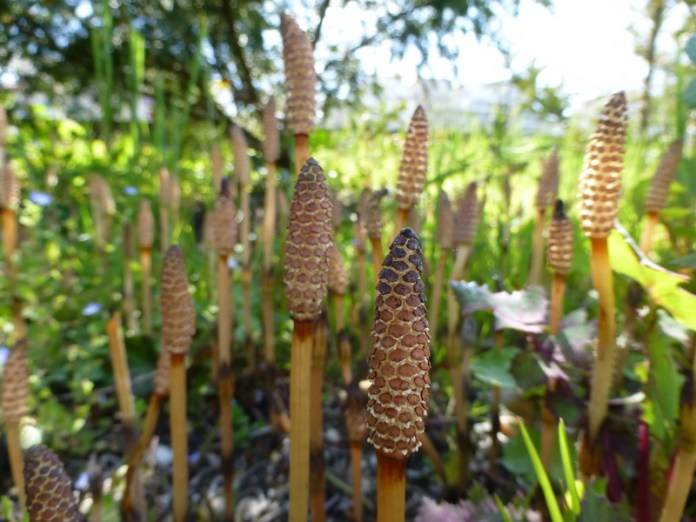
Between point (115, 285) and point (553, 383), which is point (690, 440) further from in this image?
point (115, 285)

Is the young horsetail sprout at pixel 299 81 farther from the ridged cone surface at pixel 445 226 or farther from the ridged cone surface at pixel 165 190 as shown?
the ridged cone surface at pixel 165 190

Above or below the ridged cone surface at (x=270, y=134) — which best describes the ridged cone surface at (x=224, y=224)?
below

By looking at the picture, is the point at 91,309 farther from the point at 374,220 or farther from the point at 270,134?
the point at 374,220

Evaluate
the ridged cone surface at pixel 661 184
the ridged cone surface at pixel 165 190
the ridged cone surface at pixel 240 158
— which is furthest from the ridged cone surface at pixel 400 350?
the ridged cone surface at pixel 165 190

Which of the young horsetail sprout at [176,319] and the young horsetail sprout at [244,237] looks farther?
the young horsetail sprout at [244,237]

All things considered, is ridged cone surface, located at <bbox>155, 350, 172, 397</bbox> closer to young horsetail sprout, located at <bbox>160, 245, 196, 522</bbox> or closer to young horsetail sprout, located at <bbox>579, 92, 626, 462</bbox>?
young horsetail sprout, located at <bbox>160, 245, 196, 522</bbox>

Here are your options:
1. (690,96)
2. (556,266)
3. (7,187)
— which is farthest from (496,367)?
(7,187)

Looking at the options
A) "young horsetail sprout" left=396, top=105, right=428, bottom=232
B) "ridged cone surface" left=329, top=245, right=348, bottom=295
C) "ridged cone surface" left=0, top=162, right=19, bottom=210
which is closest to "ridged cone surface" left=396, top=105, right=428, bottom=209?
"young horsetail sprout" left=396, top=105, right=428, bottom=232
